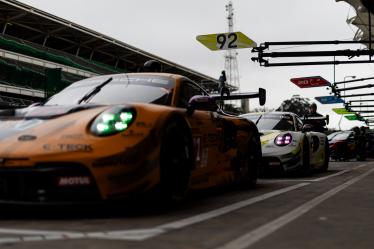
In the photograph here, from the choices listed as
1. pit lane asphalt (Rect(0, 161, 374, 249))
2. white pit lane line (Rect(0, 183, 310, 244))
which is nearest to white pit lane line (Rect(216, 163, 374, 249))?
pit lane asphalt (Rect(0, 161, 374, 249))

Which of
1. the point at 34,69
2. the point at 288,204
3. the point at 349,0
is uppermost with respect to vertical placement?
the point at 349,0

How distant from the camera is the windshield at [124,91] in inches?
219

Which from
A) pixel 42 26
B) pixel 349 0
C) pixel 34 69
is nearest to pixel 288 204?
pixel 349 0

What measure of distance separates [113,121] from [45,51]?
116ft

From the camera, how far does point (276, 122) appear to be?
36.2 ft

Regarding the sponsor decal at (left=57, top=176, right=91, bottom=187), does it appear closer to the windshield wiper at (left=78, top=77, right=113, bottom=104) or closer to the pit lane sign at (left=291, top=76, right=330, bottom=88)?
the windshield wiper at (left=78, top=77, right=113, bottom=104)

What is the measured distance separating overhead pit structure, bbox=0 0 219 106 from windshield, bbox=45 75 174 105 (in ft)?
69.9

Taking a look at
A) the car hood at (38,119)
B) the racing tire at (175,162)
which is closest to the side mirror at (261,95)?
the racing tire at (175,162)

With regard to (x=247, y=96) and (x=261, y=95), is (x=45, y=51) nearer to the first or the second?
(x=261, y=95)

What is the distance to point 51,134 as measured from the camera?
174 inches

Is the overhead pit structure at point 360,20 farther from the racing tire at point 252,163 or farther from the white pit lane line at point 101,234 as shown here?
the white pit lane line at point 101,234

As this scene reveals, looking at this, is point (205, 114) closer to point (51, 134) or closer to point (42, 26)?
point (51, 134)

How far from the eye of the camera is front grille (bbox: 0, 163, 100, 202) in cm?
427

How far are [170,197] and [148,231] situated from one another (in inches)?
44.3
